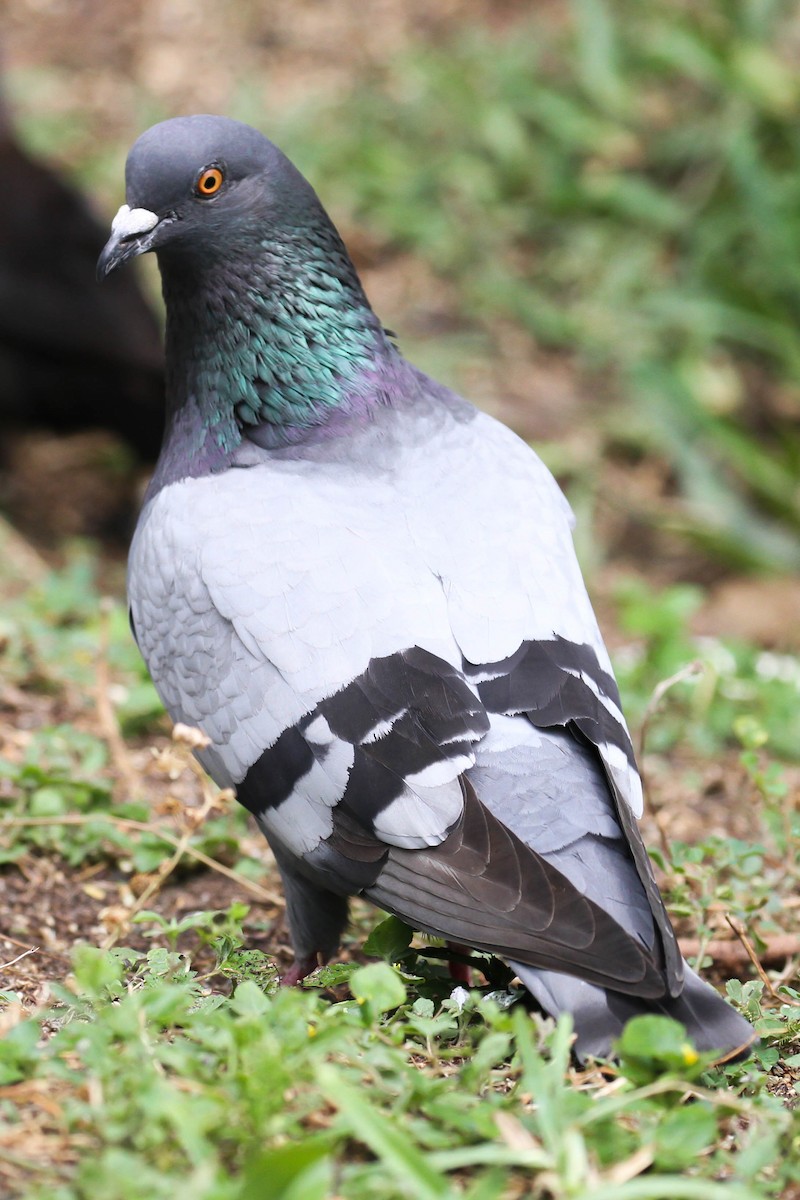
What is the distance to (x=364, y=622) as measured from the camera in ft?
10.1

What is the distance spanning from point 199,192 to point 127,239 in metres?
0.24

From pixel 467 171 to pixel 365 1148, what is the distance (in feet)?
24.5

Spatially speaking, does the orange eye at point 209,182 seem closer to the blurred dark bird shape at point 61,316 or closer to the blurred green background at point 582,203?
the blurred dark bird shape at point 61,316

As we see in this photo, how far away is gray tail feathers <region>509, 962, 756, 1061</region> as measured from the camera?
8.46ft

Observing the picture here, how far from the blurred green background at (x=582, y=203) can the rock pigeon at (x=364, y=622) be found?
379 centimetres

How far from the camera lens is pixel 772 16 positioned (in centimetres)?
883

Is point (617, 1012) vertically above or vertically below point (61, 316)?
below

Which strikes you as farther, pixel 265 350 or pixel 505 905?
pixel 265 350

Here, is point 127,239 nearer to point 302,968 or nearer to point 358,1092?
point 302,968

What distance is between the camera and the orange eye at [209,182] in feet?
11.9

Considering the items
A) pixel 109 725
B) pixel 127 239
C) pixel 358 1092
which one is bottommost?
pixel 358 1092

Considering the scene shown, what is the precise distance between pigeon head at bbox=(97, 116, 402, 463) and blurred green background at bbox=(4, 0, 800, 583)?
147 inches

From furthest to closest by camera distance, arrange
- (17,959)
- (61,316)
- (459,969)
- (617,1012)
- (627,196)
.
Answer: (627,196) < (61,316) < (459,969) < (17,959) < (617,1012)

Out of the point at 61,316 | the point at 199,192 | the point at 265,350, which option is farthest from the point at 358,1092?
the point at 61,316
